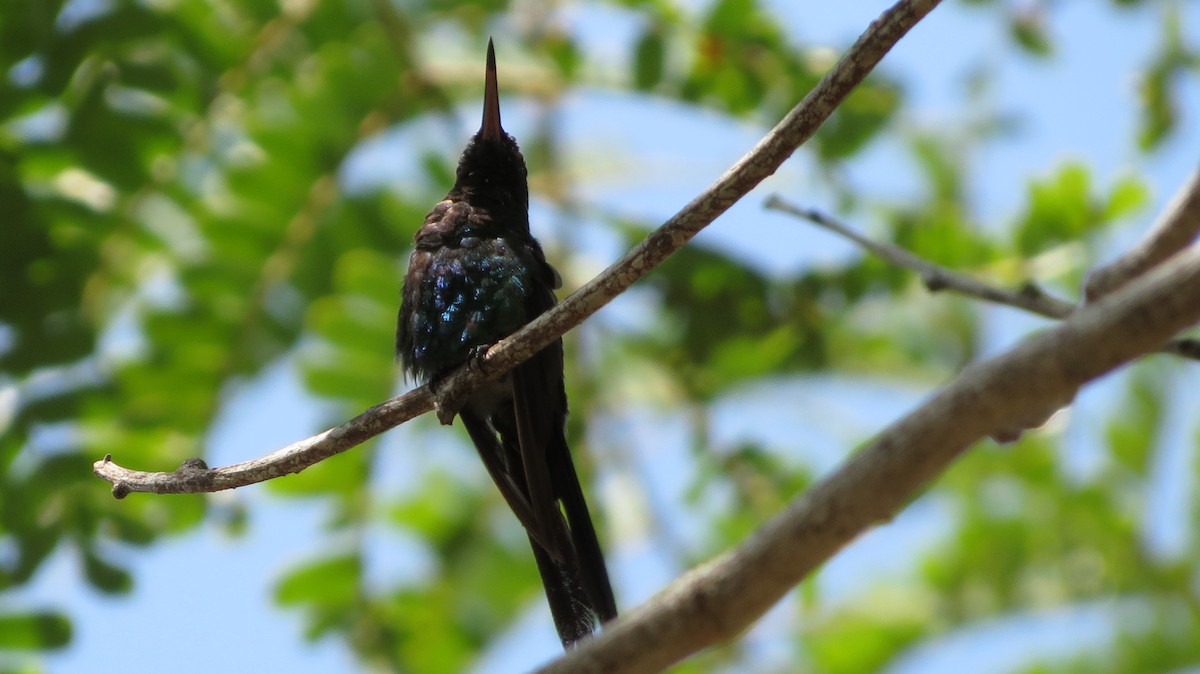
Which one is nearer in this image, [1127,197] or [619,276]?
[619,276]

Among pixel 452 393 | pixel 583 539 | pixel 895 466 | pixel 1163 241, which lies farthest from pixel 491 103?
pixel 895 466

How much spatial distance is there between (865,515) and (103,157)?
11.5 feet

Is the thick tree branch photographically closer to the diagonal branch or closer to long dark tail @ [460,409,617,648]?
the diagonal branch

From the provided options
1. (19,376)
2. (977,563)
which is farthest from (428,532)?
(977,563)

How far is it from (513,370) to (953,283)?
125cm

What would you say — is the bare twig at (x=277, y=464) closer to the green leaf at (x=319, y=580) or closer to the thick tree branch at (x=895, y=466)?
the thick tree branch at (x=895, y=466)

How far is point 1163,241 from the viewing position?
290 cm

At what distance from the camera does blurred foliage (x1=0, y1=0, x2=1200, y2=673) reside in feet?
14.7

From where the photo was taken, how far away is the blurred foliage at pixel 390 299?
447 cm

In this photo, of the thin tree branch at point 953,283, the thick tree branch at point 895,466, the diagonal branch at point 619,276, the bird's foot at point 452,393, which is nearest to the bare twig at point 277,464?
the diagonal branch at point 619,276

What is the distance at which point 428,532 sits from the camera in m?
5.66

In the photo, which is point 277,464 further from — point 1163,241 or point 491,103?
point 1163,241

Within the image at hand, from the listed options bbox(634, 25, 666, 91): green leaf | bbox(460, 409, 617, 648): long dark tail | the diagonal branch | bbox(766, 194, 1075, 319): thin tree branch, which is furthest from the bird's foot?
bbox(634, 25, 666, 91): green leaf

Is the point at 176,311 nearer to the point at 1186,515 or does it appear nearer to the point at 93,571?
the point at 93,571
